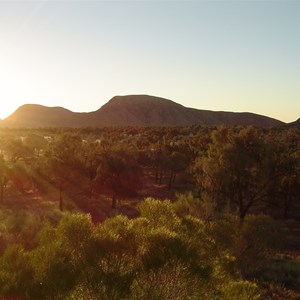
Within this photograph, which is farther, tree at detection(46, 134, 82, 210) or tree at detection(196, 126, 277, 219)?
tree at detection(46, 134, 82, 210)

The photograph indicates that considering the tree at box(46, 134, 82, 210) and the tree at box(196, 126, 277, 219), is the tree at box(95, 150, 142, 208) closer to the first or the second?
the tree at box(46, 134, 82, 210)

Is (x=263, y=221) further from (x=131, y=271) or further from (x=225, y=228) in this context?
(x=131, y=271)

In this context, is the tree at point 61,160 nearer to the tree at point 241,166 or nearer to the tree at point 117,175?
the tree at point 117,175

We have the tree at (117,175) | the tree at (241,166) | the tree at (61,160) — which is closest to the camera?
the tree at (241,166)

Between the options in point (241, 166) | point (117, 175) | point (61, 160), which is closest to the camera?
point (241, 166)

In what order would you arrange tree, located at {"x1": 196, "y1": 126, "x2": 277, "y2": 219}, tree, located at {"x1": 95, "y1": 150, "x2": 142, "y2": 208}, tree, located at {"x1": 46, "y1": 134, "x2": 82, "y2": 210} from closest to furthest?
tree, located at {"x1": 196, "y1": 126, "x2": 277, "y2": 219} → tree, located at {"x1": 46, "y1": 134, "x2": 82, "y2": 210} → tree, located at {"x1": 95, "y1": 150, "x2": 142, "y2": 208}

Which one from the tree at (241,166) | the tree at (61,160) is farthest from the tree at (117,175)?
the tree at (241,166)

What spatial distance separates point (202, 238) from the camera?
62.7ft

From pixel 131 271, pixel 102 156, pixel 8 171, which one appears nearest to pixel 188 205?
pixel 131 271

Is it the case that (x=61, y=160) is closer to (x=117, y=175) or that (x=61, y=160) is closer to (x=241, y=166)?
(x=117, y=175)

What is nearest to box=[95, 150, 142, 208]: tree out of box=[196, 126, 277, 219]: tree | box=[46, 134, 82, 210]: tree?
box=[46, 134, 82, 210]: tree

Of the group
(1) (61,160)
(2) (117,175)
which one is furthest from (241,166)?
(1) (61,160)

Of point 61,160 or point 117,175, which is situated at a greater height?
point 61,160

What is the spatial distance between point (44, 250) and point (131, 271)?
11.6ft
